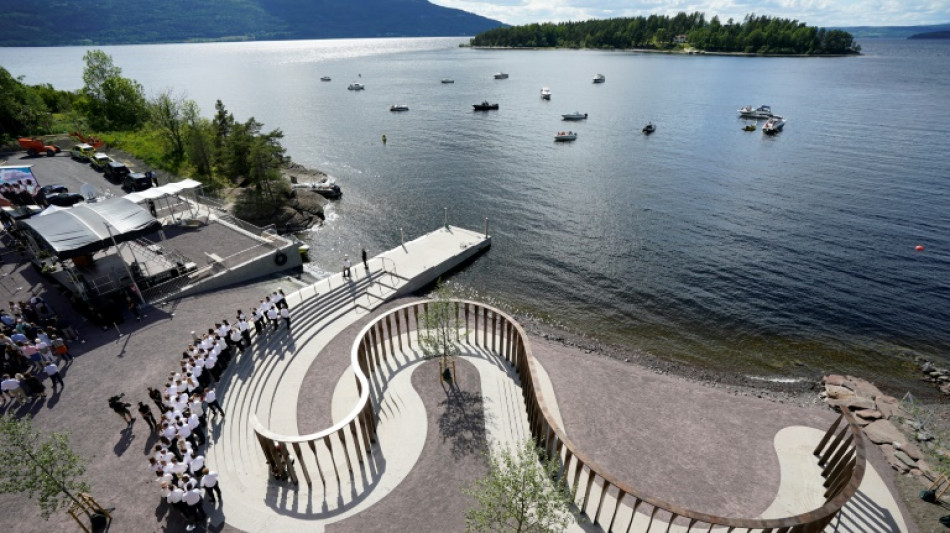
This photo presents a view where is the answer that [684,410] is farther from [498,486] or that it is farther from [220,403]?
[220,403]

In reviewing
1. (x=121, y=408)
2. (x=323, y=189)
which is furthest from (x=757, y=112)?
(x=121, y=408)

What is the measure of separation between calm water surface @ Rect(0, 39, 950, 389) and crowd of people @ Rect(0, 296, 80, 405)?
55.9 feet

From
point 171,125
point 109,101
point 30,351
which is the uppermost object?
point 109,101

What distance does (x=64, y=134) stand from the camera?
65000 millimetres

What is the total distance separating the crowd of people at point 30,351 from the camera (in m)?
18.5

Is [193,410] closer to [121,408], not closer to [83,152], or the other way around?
[121,408]

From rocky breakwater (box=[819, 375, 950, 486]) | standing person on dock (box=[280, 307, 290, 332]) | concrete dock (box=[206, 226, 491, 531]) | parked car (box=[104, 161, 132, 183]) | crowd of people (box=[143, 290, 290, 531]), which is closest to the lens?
crowd of people (box=[143, 290, 290, 531])

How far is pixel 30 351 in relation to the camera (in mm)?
19422

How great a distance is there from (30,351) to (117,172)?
112ft

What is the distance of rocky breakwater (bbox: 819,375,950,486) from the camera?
1780 cm

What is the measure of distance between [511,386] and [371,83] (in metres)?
158

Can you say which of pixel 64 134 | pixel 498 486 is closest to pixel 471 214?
pixel 498 486

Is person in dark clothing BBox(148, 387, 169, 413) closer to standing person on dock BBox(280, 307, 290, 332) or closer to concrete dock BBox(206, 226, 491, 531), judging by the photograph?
concrete dock BBox(206, 226, 491, 531)

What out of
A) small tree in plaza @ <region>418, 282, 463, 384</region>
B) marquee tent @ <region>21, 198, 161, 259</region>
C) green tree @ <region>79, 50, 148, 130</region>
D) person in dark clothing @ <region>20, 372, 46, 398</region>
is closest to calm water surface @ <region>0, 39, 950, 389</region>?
small tree in plaza @ <region>418, 282, 463, 384</region>
